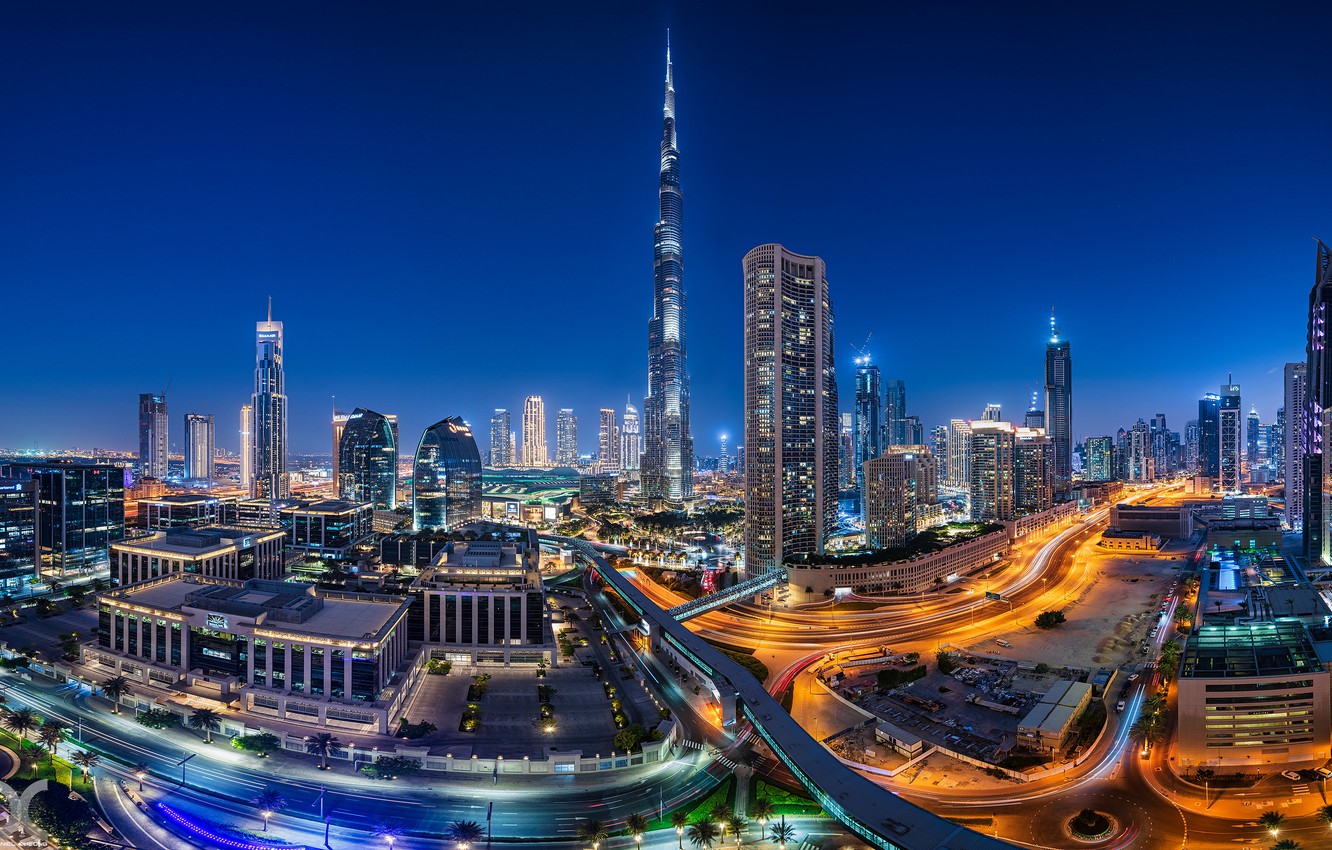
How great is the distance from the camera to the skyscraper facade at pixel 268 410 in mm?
144500

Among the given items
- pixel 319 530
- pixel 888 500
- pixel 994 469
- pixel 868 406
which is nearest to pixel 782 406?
pixel 888 500

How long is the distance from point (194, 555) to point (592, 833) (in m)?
52.8

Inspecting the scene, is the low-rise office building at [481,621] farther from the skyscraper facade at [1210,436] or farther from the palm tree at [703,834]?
the skyscraper facade at [1210,436]

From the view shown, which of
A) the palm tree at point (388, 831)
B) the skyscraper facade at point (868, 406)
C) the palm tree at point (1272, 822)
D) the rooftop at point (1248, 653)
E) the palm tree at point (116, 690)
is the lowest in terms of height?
the palm tree at point (1272, 822)

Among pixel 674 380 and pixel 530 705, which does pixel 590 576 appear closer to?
pixel 530 705

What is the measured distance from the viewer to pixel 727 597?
228 feet

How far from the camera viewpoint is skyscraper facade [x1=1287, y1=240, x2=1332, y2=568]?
73.1 m

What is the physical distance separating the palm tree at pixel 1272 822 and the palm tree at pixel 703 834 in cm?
2503

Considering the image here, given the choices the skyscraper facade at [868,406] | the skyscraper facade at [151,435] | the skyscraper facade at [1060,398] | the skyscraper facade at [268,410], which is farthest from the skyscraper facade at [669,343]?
the skyscraper facade at [151,435]

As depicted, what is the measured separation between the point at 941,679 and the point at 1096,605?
36775 millimetres

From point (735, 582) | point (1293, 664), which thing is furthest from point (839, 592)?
point (1293, 664)

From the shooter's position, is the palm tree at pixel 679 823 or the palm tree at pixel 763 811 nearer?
the palm tree at pixel 679 823

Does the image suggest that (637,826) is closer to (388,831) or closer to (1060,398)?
(388,831)

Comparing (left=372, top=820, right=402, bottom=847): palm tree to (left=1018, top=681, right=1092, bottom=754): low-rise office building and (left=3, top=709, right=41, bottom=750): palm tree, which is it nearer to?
(left=3, top=709, right=41, bottom=750): palm tree
